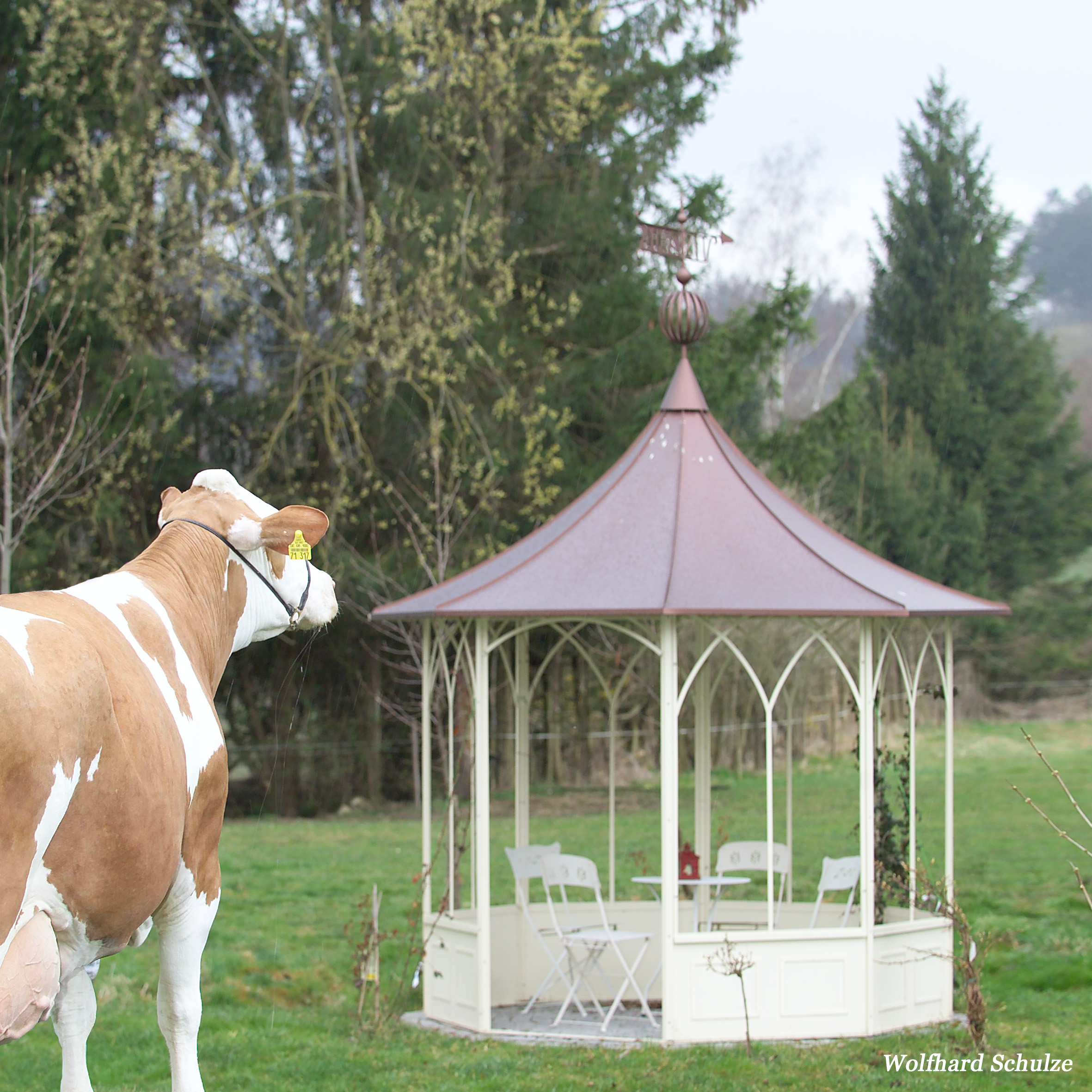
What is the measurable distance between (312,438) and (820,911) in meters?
9.30

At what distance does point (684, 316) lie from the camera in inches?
306

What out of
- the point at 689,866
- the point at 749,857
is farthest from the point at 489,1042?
the point at 749,857

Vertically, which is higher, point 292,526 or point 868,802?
point 292,526

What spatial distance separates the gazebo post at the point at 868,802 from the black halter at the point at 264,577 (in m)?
4.08

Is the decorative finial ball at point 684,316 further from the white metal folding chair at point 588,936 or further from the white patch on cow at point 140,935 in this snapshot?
the white patch on cow at point 140,935

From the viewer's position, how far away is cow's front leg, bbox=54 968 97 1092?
2936 mm

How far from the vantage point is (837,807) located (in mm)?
14812

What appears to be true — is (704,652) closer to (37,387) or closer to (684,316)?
(684,316)

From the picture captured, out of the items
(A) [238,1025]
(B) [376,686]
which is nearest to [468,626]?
(A) [238,1025]

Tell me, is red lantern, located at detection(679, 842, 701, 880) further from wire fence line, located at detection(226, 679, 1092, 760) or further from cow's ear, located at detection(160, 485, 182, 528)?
wire fence line, located at detection(226, 679, 1092, 760)

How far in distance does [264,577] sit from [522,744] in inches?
204

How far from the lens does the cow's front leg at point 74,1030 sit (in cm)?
294

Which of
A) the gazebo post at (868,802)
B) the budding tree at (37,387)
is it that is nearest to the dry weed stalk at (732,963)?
the gazebo post at (868,802)

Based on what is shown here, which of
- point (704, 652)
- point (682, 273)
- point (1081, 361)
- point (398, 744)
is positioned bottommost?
point (398, 744)
